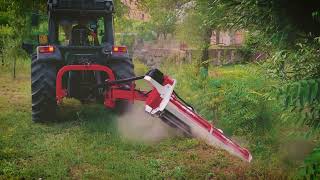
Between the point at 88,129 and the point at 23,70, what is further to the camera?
the point at 23,70

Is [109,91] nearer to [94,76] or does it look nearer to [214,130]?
[94,76]

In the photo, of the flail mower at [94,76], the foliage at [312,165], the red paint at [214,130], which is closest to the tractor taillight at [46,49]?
the flail mower at [94,76]

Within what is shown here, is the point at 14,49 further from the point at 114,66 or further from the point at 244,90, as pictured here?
the point at 244,90

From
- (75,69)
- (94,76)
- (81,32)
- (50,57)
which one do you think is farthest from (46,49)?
(81,32)

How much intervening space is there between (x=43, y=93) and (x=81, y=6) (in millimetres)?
2049

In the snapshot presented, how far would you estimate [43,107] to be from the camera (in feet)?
27.0

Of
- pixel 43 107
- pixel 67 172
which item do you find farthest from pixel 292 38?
pixel 43 107

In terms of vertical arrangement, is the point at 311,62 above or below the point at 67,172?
above

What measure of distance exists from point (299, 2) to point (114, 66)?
180 inches

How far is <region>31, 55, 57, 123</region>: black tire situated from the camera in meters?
8.18

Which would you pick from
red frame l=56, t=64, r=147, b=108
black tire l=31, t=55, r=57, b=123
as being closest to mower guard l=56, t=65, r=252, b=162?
red frame l=56, t=64, r=147, b=108

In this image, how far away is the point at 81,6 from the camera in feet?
29.9

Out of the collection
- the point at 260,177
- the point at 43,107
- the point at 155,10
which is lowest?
the point at 260,177

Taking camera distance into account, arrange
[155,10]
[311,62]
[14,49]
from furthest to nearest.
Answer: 1. [155,10]
2. [14,49]
3. [311,62]
